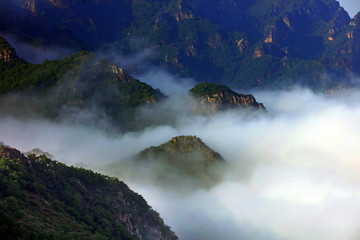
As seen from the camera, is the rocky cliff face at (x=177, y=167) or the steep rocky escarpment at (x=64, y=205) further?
the rocky cliff face at (x=177, y=167)

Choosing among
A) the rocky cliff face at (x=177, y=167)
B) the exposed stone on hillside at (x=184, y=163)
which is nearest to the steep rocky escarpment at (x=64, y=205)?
the rocky cliff face at (x=177, y=167)

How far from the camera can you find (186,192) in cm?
15562

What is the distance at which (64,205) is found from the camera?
250 ft

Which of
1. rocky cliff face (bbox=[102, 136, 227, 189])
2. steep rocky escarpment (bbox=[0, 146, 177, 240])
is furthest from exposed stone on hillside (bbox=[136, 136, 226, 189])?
steep rocky escarpment (bbox=[0, 146, 177, 240])

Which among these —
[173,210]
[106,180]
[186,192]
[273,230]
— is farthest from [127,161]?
[106,180]


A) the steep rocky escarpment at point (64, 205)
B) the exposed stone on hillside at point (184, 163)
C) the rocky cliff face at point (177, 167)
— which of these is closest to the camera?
the steep rocky escarpment at point (64, 205)

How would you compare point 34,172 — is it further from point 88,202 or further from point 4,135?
point 4,135

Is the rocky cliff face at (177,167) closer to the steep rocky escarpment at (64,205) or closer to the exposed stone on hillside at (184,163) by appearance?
the exposed stone on hillside at (184,163)

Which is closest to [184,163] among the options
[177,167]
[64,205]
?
[177,167]

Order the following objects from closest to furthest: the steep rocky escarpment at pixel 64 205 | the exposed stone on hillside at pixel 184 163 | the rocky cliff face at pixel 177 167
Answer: the steep rocky escarpment at pixel 64 205 < the rocky cliff face at pixel 177 167 < the exposed stone on hillside at pixel 184 163

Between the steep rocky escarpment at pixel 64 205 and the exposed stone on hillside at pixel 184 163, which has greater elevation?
the exposed stone on hillside at pixel 184 163

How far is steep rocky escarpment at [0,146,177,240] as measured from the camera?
63250 mm

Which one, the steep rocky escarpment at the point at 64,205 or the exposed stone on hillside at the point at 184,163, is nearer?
the steep rocky escarpment at the point at 64,205

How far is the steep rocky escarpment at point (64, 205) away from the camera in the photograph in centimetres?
→ 6325
